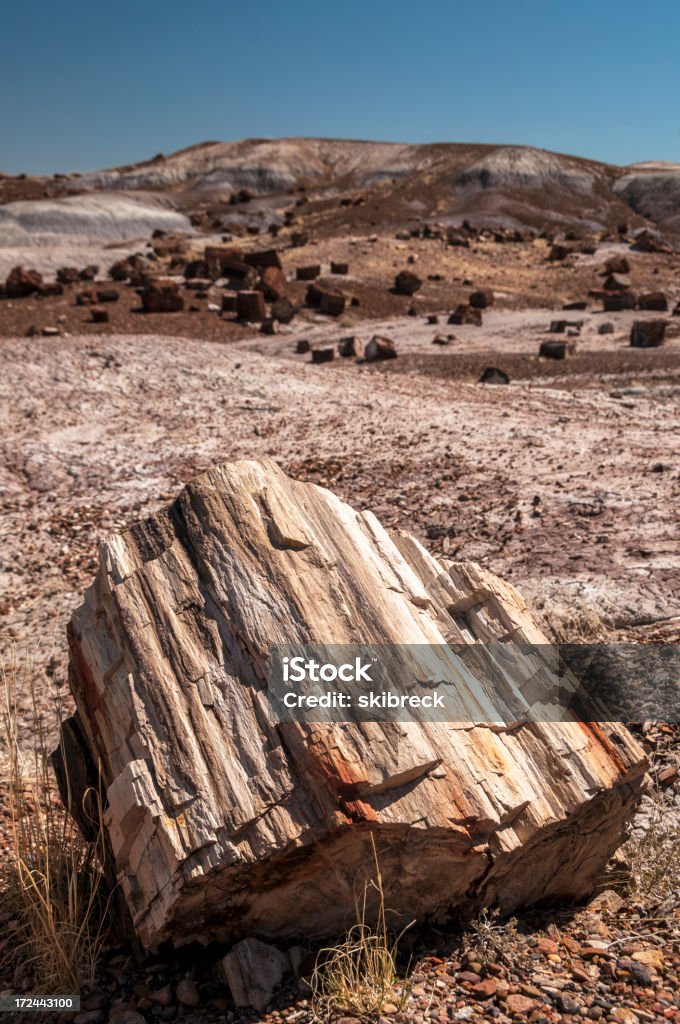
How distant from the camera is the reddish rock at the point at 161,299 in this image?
1869cm

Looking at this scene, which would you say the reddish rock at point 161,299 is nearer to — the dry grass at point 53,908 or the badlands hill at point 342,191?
the dry grass at point 53,908

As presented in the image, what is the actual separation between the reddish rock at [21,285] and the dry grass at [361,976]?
771 inches

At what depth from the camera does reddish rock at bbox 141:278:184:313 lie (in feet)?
61.3

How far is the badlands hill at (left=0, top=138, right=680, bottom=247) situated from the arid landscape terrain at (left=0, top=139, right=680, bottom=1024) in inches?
376

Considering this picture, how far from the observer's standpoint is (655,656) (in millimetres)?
5113

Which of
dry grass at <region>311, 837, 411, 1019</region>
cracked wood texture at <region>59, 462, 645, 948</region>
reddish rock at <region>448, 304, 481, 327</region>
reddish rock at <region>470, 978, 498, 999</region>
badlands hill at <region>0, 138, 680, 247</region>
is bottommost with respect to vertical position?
reddish rock at <region>470, 978, 498, 999</region>

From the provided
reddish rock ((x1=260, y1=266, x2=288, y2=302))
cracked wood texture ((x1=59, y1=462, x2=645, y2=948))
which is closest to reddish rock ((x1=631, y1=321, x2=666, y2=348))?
reddish rock ((x1=260, y1=266, x2=288, y2=302))

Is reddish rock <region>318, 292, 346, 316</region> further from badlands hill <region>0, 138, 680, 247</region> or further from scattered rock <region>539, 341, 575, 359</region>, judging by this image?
badlands hill <region>0, 138, 680, 247</region>

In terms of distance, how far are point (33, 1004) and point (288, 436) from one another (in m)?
A: 8.49

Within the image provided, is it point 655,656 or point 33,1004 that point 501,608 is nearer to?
point 655,656

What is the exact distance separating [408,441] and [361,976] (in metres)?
7.87

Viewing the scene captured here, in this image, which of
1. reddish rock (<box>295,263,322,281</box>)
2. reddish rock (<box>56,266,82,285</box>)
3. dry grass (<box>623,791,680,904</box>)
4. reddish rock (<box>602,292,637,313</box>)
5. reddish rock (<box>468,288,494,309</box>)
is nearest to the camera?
dry grass (<box>623,791,680,904</box>)

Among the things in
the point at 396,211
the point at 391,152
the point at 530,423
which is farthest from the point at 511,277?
the point at 391,152

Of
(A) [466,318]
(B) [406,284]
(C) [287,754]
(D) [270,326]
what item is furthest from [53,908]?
(B) [406,284]
